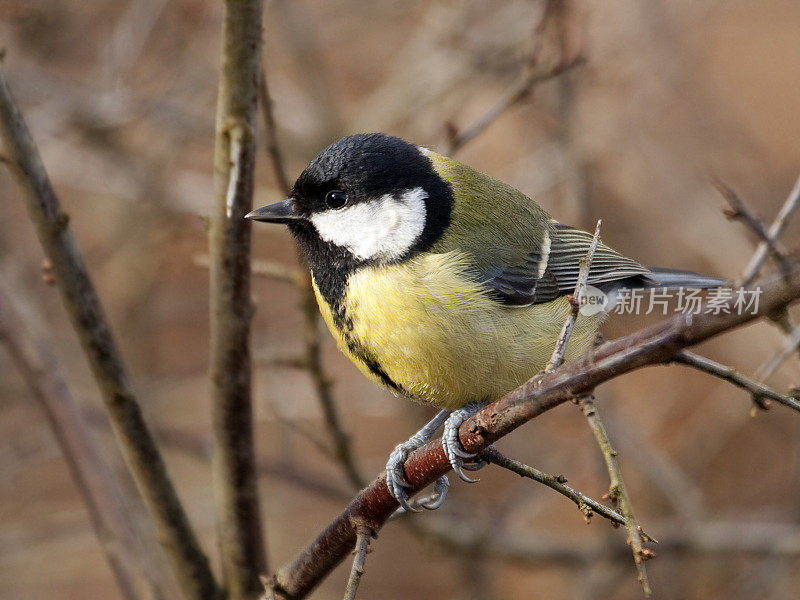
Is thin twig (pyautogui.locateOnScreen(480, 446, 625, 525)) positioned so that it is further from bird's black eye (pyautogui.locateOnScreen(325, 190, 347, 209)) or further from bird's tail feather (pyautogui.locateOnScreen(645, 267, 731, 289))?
bird's tail feather (pyautogui.locateOnScreen(645, 267, 731, 289))

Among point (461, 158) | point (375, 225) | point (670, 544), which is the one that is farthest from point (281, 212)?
point (461, 158)

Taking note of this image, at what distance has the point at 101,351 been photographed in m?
2.05

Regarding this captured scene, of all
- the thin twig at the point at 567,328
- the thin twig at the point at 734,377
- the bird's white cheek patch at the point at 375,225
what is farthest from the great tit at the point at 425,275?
the thin twig at the point at 734,377

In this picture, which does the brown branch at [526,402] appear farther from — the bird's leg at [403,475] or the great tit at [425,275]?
the great tit at [425,275]

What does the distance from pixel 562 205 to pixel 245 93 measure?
2.69 meters

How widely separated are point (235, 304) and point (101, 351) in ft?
1.12

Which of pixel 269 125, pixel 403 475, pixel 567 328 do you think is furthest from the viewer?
pixel 269 125

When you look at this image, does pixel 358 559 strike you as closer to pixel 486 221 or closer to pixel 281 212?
pixel 281 212

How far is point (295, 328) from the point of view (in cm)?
500

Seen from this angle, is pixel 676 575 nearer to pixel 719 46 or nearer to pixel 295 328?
pixel 295 328

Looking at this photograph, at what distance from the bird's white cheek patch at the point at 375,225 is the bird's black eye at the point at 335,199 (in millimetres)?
17

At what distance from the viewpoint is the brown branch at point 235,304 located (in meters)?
1.89

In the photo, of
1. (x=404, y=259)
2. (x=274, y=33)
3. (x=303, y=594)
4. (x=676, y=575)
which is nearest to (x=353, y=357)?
(x=404, y=259)

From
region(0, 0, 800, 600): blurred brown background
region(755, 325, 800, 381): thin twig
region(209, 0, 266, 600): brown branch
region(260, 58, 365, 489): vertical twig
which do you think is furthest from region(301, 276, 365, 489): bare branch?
region(755, 325, 800, 381): thin twig
